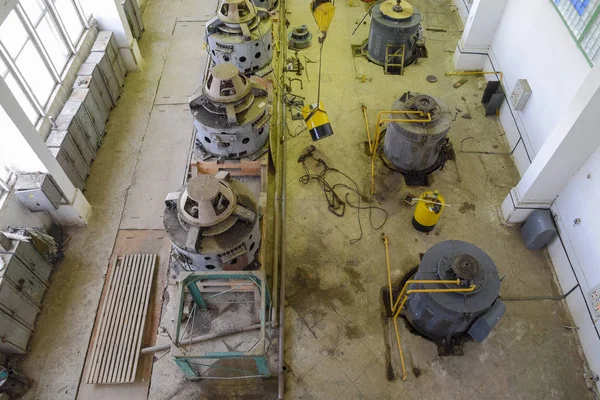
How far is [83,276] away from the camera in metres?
8.55

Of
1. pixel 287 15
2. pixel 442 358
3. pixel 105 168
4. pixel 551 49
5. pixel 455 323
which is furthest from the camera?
pixel 287 15

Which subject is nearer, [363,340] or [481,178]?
[363,340]

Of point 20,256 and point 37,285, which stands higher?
point 20,256

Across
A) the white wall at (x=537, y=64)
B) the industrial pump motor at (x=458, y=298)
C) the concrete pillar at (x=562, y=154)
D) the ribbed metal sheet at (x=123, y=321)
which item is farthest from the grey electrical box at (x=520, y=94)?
the ribbed metal sheet at (x=123, y=321)

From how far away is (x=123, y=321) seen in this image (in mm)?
7902

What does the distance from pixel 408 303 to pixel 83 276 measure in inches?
254

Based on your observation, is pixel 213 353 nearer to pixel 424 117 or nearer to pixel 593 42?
pixel 424 117

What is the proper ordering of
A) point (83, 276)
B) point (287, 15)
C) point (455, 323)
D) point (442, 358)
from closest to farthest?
point (455, 323) → point (442, 358) → point (83, 276) → point (287, 15)

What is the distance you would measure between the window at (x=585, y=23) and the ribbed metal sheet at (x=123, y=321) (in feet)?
30.2

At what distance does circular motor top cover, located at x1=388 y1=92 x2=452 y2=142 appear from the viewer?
9.19m

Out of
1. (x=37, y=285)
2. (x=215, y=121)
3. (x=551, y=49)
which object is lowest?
(x=37, y=285)

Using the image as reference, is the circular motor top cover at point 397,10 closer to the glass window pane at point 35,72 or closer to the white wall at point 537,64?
the white wall at point 537,64

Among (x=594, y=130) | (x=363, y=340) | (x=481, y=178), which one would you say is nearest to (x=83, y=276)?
(x=363, y=340)

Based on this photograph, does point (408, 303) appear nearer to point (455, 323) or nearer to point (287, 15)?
point (455, 323)
